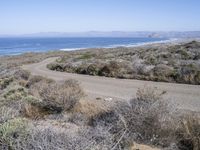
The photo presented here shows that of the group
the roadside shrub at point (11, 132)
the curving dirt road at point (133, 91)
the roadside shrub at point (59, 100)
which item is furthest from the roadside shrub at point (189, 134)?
the curving dirt road at point (133, 91)

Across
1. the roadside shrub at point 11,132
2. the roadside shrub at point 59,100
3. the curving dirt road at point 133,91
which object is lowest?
the curving dirt road at point 133,91

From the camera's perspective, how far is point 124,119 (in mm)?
8008

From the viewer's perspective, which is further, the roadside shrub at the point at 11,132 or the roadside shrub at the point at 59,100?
the roadside shrub at the point at 59,100

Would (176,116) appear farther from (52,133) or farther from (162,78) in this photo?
(162,78)

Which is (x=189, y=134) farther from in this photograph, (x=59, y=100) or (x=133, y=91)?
(x=133, y=91)

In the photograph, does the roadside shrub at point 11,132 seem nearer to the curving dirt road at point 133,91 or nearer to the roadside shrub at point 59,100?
the roadside shrub at point 59,100

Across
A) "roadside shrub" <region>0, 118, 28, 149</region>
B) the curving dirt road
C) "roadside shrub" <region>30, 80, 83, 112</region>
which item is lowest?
the curving dirt road

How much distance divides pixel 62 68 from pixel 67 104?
68.7ft

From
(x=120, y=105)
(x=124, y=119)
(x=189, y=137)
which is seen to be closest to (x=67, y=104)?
(x=120, y=105)

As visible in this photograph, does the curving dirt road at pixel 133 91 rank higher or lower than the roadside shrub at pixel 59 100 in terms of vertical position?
lower

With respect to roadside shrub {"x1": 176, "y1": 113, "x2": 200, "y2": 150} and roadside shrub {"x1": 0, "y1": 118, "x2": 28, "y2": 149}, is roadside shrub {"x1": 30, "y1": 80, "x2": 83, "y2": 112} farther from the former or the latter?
roadside shrub {"x1": 176, "y1": 113, "x2": 200, "y2": 150}

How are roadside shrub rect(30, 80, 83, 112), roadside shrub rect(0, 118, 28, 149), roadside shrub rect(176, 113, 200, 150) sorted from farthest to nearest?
roadside shrub rect(30, 80, 83, 112) → roadside shrub rect(176, 113, 200, 150) → roadside shrub rect(0, 118, 28, 149)

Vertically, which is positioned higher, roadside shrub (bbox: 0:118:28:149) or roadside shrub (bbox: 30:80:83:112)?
roadside shrub (bbox: 0:118:28:149)

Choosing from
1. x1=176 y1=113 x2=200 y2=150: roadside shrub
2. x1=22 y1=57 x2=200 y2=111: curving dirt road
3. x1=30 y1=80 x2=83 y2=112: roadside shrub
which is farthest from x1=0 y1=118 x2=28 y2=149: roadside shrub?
x1=22 y1=57 x2=200 y2=111: curving dirt road
